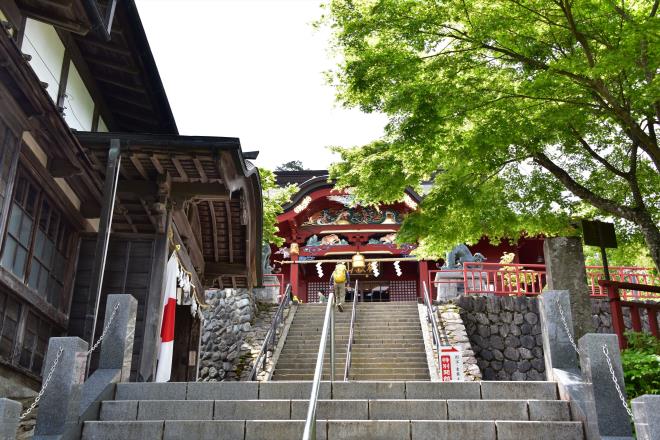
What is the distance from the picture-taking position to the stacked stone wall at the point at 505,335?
17.9 m

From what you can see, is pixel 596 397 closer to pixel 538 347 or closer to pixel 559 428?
pixel 559 428

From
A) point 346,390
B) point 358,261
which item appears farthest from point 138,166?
point 358,261

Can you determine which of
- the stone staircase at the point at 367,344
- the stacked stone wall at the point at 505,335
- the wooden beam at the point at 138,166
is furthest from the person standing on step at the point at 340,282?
the wooden beam at the point at 138,166

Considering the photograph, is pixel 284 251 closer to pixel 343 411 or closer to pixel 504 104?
pixel 504 104

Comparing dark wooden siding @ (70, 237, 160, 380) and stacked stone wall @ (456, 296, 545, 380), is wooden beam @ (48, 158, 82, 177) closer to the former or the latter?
dark wooden siding @ (70, 237, 160, 380)

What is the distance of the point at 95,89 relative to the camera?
11.1 metres

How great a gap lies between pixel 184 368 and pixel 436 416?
874cm

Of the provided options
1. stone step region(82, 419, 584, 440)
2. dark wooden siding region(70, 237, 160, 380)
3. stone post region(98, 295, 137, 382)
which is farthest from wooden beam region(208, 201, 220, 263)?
stone step region(82, 419, 584, 440)

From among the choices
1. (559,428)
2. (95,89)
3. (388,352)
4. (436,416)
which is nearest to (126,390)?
(436,416)

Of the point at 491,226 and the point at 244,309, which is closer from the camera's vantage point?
the point at 491,226

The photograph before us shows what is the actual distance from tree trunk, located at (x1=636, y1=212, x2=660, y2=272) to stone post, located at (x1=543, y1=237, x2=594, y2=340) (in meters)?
1.21

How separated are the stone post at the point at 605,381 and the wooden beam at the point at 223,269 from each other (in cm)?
938

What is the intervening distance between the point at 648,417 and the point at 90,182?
793cm

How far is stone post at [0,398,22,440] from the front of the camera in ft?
14.6
